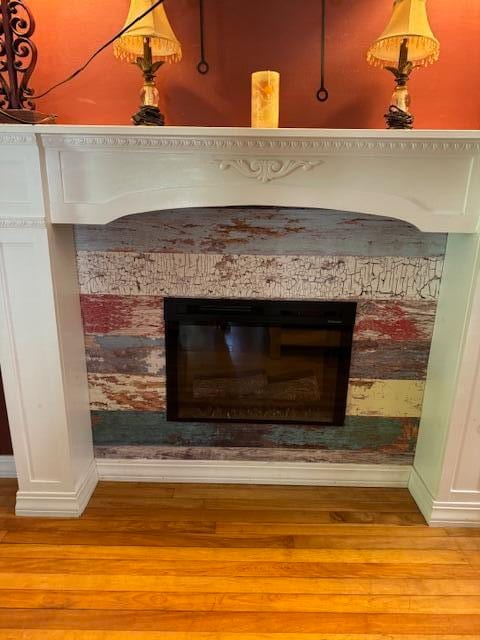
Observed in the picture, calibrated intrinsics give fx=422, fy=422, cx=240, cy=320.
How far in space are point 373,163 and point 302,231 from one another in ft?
1.26

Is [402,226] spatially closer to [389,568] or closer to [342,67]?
[342,67]

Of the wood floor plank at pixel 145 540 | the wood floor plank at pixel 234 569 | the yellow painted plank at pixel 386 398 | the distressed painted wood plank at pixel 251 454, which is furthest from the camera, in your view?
the distressed painted wood plank at pixel 251 454

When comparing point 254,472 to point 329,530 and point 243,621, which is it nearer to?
point 329,530

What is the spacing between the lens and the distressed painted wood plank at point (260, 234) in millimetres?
1696

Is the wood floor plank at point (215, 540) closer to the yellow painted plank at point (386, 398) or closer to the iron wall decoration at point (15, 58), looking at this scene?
the yellow painted plank at point (386, 398)

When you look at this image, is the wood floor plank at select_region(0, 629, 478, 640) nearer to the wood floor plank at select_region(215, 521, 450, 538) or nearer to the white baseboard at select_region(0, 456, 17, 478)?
the wood floor plank at select_region(215, 521, 450, 538)

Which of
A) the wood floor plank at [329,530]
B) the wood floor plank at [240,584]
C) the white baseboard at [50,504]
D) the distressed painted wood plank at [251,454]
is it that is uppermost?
the distressed painted wood plank at [251,454]

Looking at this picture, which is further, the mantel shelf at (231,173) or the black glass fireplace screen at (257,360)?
the black glass fireplace screen at (257,360)

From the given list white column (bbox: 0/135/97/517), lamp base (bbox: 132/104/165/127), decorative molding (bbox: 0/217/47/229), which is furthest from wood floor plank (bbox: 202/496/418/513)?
lamp base (bbox: 132/104/165/127)

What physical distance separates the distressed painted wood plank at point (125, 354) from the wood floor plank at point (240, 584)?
31.4 inches

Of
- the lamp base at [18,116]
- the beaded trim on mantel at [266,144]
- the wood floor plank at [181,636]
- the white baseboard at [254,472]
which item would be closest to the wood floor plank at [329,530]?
the white baseboard at [254,472]

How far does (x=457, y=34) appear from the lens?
154 cm

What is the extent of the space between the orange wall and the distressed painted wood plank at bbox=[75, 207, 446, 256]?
0.35 metres

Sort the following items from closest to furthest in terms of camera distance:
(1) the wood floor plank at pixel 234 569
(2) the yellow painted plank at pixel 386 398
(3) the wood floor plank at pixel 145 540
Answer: (1) the wood floor plank at pixel 234 569, (3) the wood floor plank at pixel 145 540, (2) the yellow painted plank at pixel 386 398
